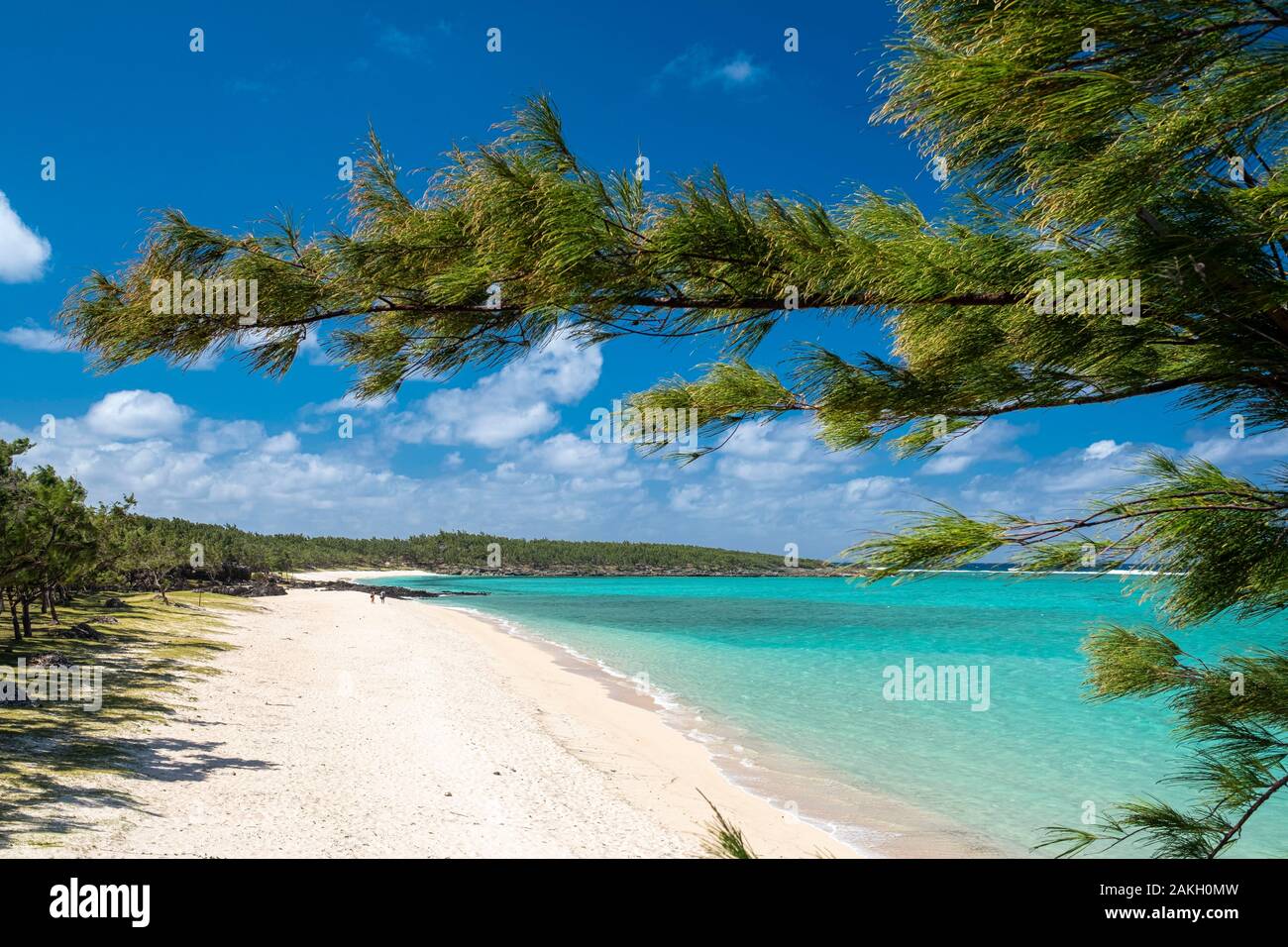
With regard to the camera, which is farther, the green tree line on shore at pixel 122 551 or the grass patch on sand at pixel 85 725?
the green tree line on shore at pixel 122 551

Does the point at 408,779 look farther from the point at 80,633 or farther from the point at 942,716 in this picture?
the point at 942,716

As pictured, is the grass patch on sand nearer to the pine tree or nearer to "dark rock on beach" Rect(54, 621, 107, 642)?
"dark rock on beach" Rect(54, 621, 107, 642)

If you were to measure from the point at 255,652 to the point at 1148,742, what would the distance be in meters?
21.7

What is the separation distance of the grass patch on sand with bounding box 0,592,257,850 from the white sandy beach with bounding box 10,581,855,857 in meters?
0.20

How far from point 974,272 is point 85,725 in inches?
439

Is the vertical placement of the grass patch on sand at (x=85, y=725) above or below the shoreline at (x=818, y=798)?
above

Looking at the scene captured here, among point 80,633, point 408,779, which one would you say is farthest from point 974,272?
point 80,633

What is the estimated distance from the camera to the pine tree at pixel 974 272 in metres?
1.94

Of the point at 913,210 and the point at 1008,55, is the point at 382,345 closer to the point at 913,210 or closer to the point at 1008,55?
the point at 913,210

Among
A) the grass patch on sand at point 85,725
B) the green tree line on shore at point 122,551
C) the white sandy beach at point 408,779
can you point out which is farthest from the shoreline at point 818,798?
the grass patch on sand at point 85,725

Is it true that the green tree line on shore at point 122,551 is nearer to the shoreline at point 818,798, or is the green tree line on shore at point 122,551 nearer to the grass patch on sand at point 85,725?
the grass patch on sand at point 85,725

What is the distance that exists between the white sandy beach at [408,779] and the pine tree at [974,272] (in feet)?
10.7
